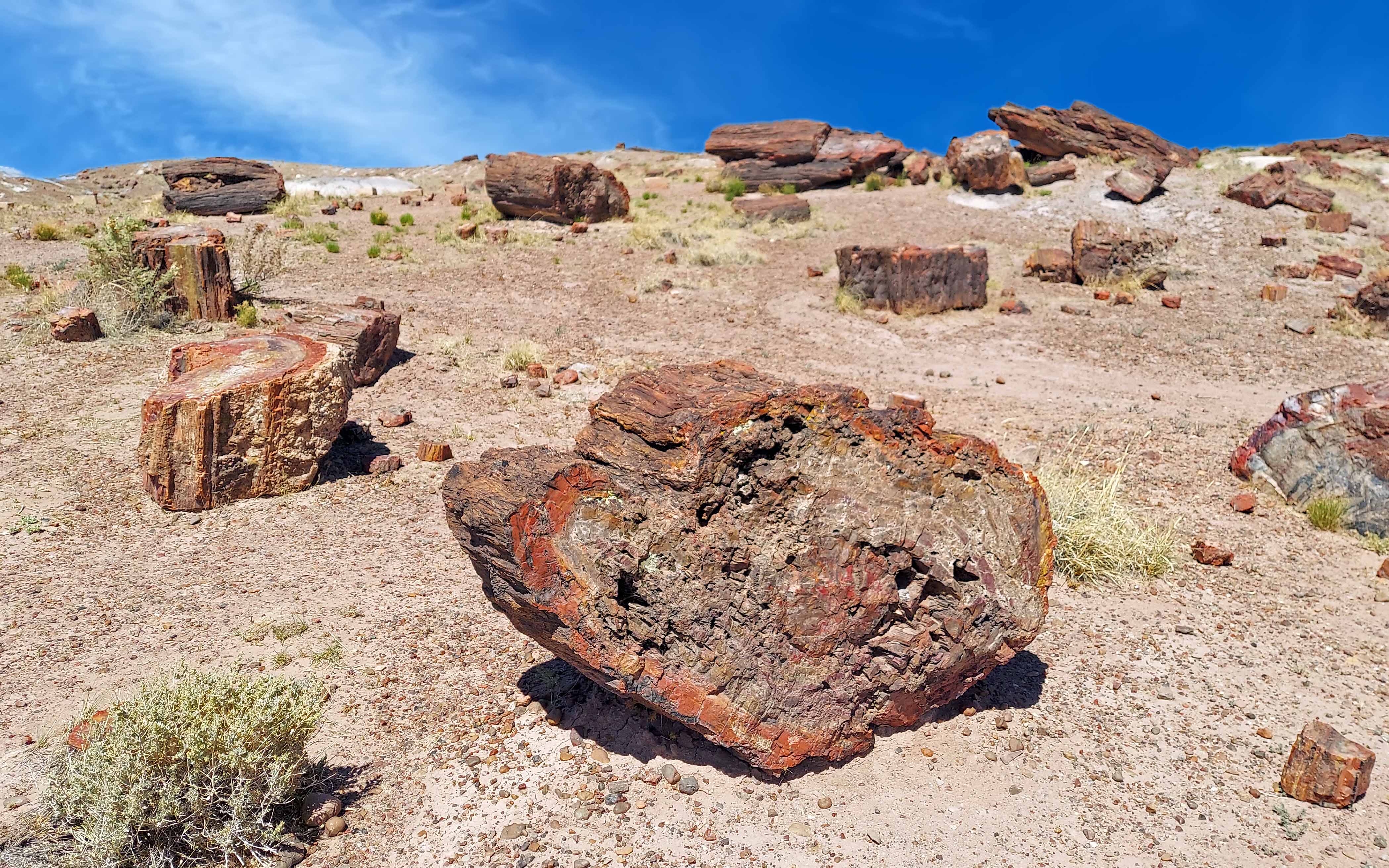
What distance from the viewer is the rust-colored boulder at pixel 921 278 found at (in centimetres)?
1459

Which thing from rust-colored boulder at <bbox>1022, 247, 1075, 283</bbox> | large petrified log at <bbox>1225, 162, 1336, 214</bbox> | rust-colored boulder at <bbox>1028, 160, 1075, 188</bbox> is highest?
rust-colored boulder at <bbox>1028, 160, 1075, 188</bbox>

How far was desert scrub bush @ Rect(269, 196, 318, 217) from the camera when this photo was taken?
19.4 meters

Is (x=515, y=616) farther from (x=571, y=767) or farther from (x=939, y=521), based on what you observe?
(x=939, y=521)

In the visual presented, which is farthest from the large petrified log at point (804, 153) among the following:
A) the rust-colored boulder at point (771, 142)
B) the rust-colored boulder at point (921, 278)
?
the rust-colored boulder at point (921, 278)

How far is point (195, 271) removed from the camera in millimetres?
11234

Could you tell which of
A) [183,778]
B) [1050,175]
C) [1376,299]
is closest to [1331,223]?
[1050,175]

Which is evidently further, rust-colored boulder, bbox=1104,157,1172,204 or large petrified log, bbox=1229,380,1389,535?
rust-colored boulder, bbox=1104,157,1172,204

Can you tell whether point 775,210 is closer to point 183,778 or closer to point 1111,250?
point 1111,250

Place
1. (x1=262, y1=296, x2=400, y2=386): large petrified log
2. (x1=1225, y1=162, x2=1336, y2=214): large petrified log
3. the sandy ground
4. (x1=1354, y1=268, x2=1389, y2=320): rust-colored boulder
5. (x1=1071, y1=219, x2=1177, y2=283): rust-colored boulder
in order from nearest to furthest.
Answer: the sandy ground, (x1=262, y1=296, x2=400, y2=386): large petrified log, (x1=1354, y1=268, x2=1389, y2=320): rust-colored boulder, (x1=1071, y1=219, x2=1177, y2=283): rust-colored boulder, (x1=1225, y1=162, x2=1336, y2=214): large petrified log

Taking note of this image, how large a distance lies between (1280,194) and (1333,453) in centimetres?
1515

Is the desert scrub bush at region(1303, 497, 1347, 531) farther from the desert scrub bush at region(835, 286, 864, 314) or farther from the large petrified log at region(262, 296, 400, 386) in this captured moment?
the large petrified log at region(262, 296, 400, 386)

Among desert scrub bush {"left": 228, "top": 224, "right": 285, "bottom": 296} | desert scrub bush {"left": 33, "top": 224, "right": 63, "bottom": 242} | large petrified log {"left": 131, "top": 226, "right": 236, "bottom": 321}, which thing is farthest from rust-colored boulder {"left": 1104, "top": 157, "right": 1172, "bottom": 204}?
desert scrub bush {"left": 33, "top": 224, "right": 63, "bottom": 242}

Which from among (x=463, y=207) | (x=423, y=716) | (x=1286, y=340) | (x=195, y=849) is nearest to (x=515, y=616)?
(x=423, y=716)

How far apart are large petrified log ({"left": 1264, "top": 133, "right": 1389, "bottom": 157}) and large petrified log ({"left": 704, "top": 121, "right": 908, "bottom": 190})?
12.0m
